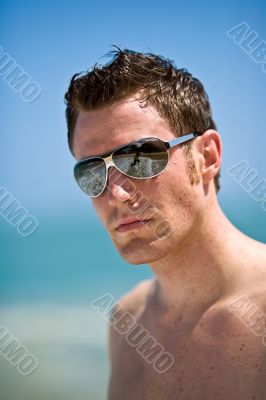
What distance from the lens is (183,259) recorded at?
7.60ft

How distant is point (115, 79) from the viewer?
2.40 m

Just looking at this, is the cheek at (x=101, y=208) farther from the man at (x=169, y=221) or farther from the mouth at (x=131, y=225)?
the mouth at (x=131, y=225)

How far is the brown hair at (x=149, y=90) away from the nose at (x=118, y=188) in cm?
30

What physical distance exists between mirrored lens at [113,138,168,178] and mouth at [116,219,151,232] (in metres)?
0.21

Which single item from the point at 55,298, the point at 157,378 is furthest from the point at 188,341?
the point at 55,298

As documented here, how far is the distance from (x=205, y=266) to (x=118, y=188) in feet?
1.80

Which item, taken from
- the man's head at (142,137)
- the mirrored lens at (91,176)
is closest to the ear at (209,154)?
the man's head at (142,137)

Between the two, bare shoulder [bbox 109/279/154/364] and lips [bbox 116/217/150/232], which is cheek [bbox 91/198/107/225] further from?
bare shoulder [bbox 109/279/154/364]

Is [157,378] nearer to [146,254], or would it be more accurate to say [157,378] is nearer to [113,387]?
[113,387]

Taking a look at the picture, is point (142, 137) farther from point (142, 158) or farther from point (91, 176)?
point (91, 176)

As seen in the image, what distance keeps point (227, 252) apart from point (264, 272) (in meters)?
0.21

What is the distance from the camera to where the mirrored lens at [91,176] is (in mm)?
2338

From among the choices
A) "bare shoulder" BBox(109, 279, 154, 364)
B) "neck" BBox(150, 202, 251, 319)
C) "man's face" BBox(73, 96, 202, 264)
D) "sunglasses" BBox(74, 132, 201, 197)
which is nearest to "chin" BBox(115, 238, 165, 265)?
"man's face" BBox(73, 96, 202, 264)

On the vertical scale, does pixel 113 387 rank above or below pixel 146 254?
below
